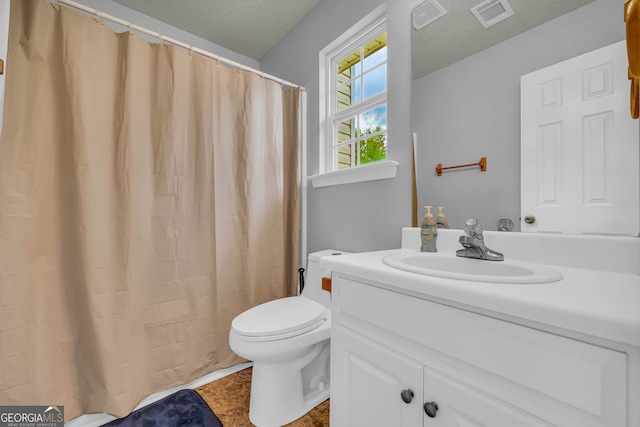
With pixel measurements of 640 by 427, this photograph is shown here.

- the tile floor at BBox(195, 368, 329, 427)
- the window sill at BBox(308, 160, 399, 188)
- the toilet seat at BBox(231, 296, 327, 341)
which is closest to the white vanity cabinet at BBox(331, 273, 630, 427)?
the toilet seat at BBox(231, 296, 327, 341)

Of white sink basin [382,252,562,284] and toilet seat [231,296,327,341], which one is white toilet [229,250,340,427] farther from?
white sink basin [382,252,562,284]

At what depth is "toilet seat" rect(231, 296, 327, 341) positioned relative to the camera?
1.15 meters

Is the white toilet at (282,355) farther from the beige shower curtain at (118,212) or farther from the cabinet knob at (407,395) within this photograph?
the cabinet knob at (407,395)

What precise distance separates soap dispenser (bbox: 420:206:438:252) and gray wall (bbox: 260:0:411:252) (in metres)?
0.16

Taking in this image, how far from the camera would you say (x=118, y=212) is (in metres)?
1.33

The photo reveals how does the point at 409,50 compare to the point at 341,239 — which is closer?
the point at 409,50

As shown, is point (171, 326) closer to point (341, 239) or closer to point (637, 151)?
point (341, 239)

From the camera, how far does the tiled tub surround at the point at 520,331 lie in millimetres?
430

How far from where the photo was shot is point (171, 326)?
147 cm

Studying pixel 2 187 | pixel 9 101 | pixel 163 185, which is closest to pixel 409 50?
pixel 163 185

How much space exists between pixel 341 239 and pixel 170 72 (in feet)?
4.47

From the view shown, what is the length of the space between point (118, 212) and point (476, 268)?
1.61 metres

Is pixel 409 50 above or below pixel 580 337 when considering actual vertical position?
above

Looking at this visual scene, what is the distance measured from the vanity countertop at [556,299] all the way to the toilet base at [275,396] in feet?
2.66
